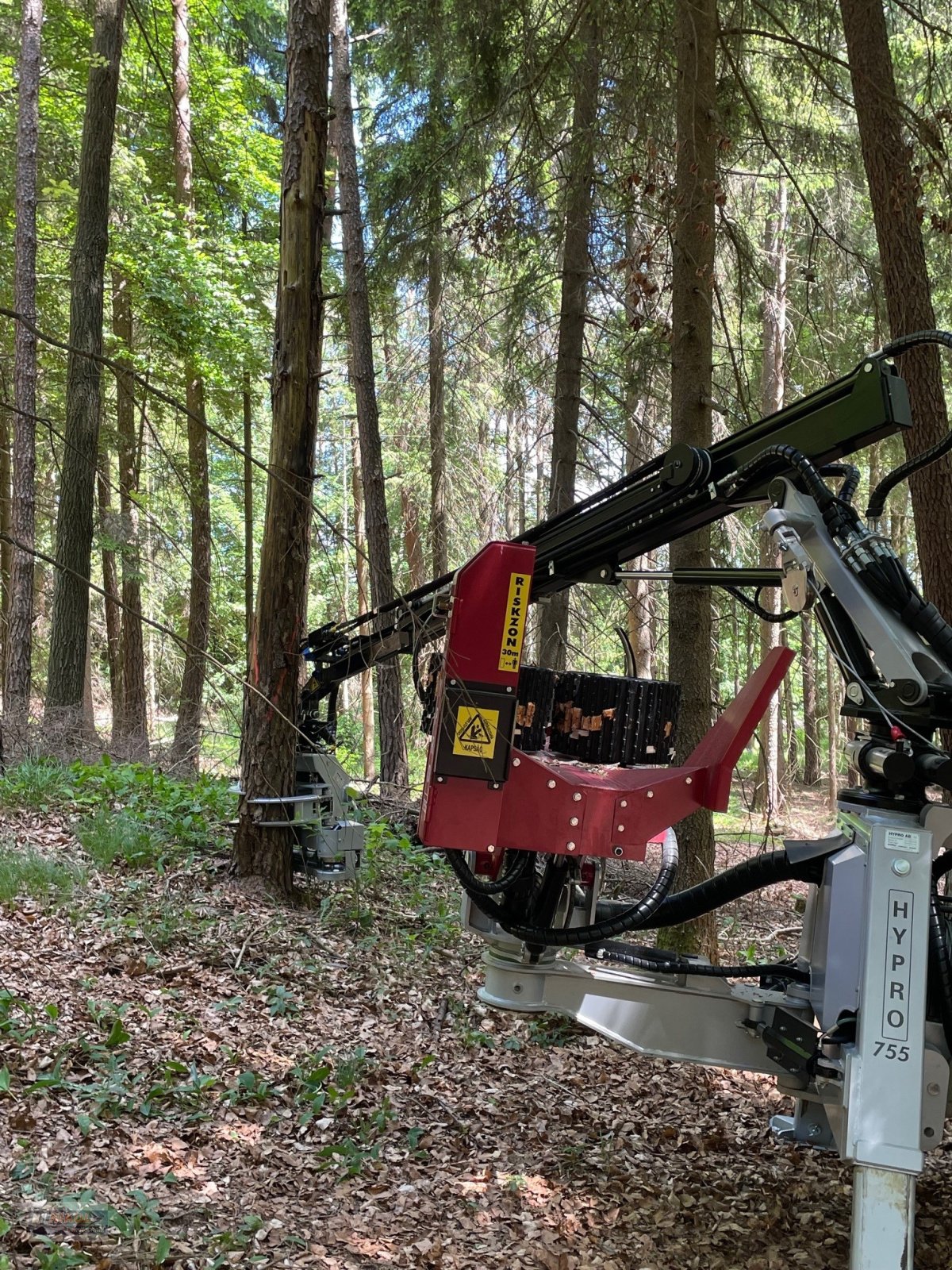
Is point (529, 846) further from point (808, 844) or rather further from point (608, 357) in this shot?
point (608, 357)

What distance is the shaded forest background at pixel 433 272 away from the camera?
708cm

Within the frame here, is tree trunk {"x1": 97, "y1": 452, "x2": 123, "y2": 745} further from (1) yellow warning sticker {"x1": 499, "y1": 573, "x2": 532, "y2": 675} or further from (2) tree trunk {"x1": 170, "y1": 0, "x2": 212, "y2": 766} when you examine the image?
(1) yellow warning sticker {"x1": 499, "y1": 573, "x2": 532, "y2": 675}

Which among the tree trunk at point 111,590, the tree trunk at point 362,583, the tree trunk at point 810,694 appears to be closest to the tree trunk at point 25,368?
the tree trunk at point 111,590

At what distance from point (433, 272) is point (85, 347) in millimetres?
4715

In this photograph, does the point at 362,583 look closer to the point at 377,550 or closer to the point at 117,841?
the point at 377,550

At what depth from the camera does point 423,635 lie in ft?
15.3

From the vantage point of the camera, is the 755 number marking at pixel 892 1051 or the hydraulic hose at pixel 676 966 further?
the hydraulic hose at pixel 676 966

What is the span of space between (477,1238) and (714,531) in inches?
232

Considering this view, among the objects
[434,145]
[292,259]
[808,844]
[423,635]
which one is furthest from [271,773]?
[434,145]

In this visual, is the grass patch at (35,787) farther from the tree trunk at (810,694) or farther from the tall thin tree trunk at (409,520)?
the tree trunk at (810,694)

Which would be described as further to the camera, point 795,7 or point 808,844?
point 795,7

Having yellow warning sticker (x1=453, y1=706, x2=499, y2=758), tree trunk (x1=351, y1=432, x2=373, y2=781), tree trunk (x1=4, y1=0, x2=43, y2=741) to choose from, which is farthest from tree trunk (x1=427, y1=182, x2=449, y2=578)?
yellow warning sticker (x1=453, y1=706, x2=499, y2=758)

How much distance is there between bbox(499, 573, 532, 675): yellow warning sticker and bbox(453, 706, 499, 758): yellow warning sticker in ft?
0.59

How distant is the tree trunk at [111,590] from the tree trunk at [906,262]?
372 inches
